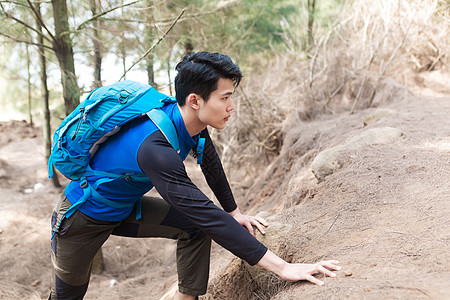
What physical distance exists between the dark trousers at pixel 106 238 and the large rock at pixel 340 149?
1.38 meters

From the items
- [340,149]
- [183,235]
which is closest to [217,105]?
[183,235]

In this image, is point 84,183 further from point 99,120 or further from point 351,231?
point 351,231

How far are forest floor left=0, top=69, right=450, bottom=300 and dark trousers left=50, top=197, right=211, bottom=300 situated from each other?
501 millimetres

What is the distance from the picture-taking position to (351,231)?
89.6 inches

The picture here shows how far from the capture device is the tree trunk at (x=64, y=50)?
439 centimetres

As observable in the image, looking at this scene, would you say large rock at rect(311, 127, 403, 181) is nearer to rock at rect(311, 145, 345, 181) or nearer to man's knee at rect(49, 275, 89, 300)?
rock at rect(311, 145, 345, 181)

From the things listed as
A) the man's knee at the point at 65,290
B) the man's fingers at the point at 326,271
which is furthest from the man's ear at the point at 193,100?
the man's knee at the point at 65,290

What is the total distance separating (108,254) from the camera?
5469 mm

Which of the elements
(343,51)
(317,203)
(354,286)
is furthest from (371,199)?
(343,51)

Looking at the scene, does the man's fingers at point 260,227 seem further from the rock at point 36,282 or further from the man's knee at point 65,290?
the rock at point 36,282

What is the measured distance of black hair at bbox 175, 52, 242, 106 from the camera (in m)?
1.91

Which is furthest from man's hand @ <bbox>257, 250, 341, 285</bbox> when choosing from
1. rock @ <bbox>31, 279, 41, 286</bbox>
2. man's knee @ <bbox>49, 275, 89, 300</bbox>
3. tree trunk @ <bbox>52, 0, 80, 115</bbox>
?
rock @ <bbox>31, 279, 41, 286</bbox>

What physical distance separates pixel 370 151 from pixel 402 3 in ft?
17.0

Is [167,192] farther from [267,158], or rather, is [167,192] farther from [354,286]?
[267,158]
